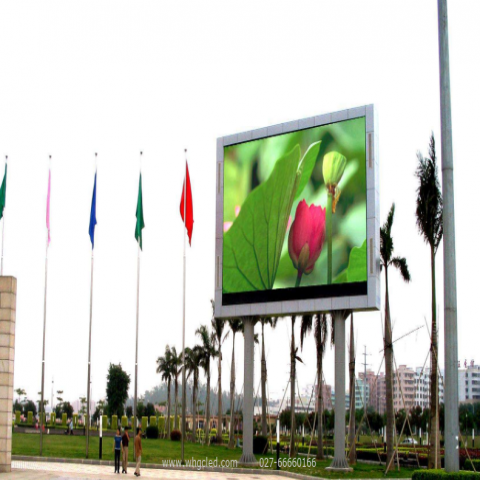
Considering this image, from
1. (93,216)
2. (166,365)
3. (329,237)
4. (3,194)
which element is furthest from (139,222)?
(166,365)

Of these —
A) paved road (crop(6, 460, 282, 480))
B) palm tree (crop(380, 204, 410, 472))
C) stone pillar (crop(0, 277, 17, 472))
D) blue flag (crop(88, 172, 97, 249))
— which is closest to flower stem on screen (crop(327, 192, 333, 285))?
palm tree (crop(380, 204, 410, 472))

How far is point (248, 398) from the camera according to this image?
1267 inches

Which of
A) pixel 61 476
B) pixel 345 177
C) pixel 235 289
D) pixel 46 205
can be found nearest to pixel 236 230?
pixel 235 289

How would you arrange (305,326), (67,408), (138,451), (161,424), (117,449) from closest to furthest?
(138,451), (117,449), (305,326), (161,424), (67,408)

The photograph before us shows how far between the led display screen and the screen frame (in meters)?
0.14

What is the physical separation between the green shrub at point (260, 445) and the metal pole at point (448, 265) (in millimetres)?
29099

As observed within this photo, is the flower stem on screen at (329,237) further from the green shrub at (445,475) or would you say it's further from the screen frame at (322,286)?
the green shrub at (445,475)

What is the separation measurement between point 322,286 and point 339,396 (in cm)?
430

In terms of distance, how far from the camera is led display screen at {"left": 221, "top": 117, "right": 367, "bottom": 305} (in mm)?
29859

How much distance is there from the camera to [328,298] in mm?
29844

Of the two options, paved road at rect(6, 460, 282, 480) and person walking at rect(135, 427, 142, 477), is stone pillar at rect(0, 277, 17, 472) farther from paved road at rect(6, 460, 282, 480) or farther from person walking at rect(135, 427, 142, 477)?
person walking at rect(135, 427, 142, 477)

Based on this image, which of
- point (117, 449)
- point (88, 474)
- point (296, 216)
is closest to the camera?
point (88, 474)

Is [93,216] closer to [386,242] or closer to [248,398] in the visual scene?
[248,398]

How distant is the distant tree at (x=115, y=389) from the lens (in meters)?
99.8
